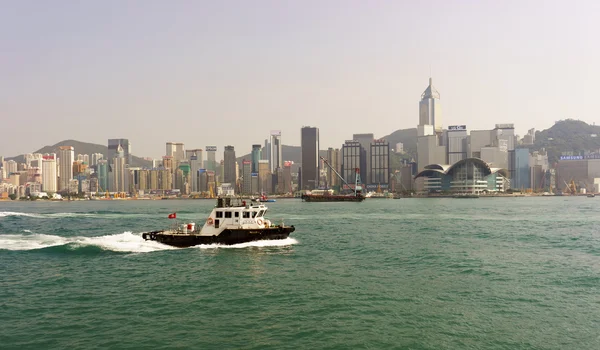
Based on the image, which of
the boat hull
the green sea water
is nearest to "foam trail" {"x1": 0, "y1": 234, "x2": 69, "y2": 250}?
the green sea water

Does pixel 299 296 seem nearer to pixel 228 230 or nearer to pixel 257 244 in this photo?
pixel 257 244

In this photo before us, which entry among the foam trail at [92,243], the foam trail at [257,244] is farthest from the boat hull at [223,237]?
the foam trail at [92,243]

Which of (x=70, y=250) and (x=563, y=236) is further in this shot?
(x=563, y=236)

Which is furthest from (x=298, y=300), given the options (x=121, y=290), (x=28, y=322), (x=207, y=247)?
(x=207, y=247)

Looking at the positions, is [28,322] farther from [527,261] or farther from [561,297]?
[527,261]

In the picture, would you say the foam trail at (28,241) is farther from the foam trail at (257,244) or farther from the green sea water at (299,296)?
the foam trail at (257,244)

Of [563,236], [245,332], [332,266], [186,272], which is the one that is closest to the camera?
[245,332]

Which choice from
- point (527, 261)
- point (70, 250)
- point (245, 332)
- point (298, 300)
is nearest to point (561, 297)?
point (527, 261)

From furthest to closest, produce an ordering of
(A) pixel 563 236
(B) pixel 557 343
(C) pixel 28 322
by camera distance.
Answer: (A) pixel 563 236, (C) pixel 28 322, (B) pixel 557 343

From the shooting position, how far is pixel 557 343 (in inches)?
765

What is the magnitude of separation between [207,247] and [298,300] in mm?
19572

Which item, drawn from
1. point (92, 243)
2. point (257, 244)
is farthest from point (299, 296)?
point (92, 243)

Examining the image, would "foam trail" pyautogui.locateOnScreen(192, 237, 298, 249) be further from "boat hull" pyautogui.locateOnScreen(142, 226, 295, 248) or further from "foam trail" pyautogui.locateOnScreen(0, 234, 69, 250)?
"foam trail" pyautogui.locateOnScreen(0, 234, 69, 250)

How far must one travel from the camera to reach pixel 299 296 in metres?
26.9
